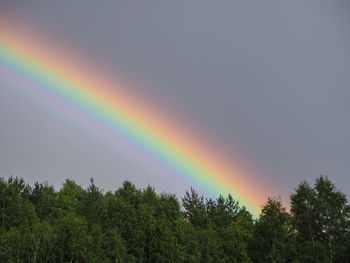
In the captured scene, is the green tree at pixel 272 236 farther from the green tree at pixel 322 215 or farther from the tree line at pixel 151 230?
the green tree at pixel 322 215

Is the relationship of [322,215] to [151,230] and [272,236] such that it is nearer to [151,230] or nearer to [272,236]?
[272,236]

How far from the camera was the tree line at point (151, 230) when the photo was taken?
27.9 m

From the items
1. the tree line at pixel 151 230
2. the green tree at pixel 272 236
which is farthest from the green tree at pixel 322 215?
the green tree at pixel 272 236

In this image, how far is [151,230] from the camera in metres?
35.1

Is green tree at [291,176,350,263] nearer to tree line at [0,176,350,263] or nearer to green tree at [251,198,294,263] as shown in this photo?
tree line at [0,176,350,263]

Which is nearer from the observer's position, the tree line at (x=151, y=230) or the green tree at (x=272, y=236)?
the tree line at (x=151, y=230)

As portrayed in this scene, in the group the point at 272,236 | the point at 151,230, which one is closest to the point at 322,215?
the point at 272,236

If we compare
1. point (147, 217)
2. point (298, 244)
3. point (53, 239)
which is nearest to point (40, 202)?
point (147, 217)

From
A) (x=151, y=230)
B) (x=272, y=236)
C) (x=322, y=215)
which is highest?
(x=322, y=215)

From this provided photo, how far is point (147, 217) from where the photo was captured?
3559 centimetres

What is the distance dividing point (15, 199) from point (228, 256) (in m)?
22.5

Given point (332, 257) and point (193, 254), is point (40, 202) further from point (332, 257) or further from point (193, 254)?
point (332, 257)

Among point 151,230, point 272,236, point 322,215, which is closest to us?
point 151,230

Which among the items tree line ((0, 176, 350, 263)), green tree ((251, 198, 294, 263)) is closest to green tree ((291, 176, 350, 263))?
tree line ((0, 176, 350, 263))
